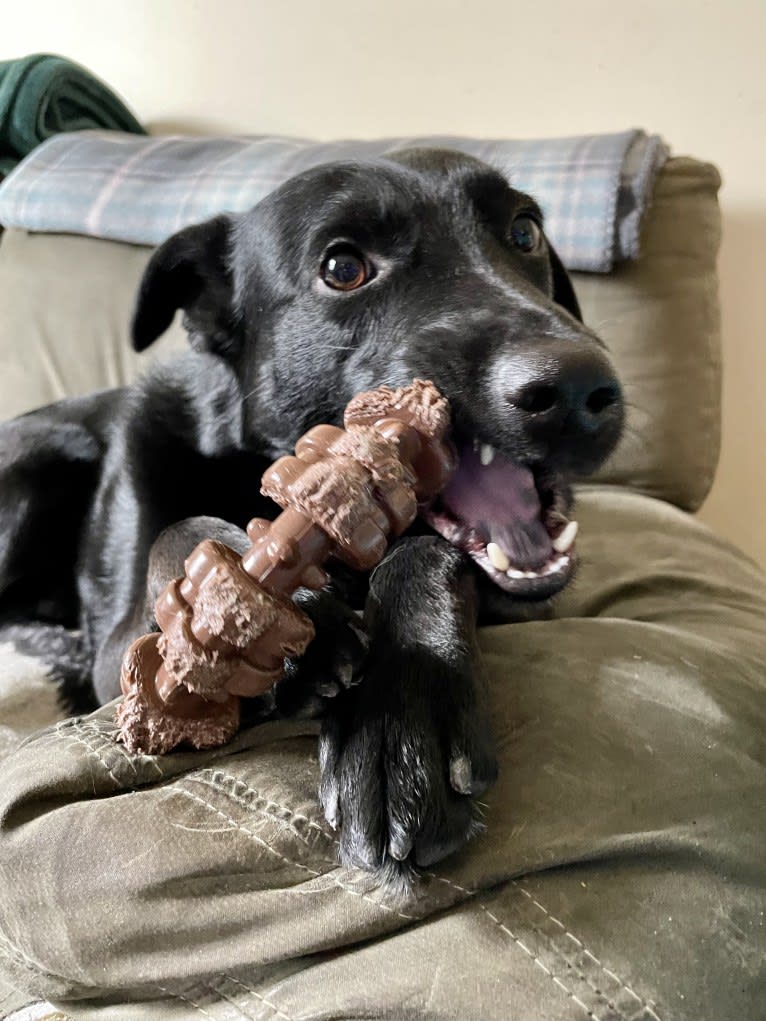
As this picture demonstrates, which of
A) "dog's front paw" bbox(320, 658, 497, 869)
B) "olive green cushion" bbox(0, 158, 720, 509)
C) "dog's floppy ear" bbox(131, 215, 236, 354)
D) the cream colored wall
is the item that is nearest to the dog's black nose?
"dog's front paw" bbox(320, 658, 497, 869)

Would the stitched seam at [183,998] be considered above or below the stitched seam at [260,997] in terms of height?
below

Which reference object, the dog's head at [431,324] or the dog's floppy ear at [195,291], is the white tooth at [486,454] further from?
the dog's floppy ear at [195,291]

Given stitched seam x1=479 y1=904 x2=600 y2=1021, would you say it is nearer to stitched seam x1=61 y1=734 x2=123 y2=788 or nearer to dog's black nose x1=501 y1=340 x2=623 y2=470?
stitched seam x1=61 y1=734 x2=123 y2=788

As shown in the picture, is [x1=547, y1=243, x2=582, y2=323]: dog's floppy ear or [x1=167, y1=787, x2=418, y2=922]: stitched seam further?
[x1=547, y1=243, x2=582, y2=323]: dog's floppy ear

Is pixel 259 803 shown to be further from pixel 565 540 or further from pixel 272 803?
pixel 565 540

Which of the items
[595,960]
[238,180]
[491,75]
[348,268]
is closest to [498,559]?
[595,960]

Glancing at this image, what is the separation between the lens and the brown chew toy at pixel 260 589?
561 mm

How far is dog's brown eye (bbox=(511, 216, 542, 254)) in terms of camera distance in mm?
1192

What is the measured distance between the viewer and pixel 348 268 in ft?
3.50

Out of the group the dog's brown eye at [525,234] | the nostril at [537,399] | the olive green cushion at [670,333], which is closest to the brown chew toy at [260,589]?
the nostril at [537,399]

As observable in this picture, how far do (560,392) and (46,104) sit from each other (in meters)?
2.23

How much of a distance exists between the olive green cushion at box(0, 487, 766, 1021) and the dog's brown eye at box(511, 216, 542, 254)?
80 cm

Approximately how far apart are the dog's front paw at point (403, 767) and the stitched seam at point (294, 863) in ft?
0.05

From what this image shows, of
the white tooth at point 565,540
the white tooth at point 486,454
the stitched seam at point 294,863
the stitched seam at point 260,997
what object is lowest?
the stitched seam at point 260,997
